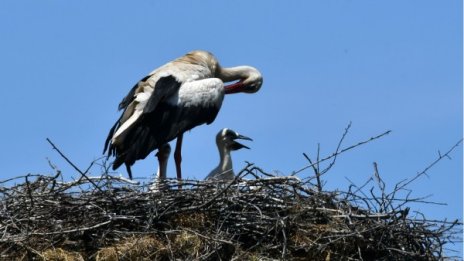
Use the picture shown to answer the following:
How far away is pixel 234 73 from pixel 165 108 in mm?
1194

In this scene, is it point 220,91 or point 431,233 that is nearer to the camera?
point 431,233

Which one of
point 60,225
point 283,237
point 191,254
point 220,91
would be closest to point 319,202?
point 283,237

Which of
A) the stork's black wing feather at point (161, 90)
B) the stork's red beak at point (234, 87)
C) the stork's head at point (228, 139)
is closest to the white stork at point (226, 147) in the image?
the stork's head at point (228, 139)

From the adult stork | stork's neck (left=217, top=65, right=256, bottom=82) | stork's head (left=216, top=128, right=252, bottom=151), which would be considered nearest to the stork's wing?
the adult stork

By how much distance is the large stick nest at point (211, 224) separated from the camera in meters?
8.40

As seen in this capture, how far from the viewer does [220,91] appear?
11.0m

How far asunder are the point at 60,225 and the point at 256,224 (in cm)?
112

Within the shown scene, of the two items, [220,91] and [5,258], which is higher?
[220,91]

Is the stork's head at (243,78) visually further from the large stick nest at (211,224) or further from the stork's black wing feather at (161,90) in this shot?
the large stick nest at (211,224)

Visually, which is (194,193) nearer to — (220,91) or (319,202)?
(319,202)

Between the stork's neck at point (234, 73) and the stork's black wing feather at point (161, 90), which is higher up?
the stork's neck at point (234, 73)

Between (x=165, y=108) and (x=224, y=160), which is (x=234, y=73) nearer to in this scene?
(x=165, y=108)

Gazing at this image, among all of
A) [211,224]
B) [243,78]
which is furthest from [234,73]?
[211,224]

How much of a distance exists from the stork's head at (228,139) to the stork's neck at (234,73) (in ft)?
2.93
